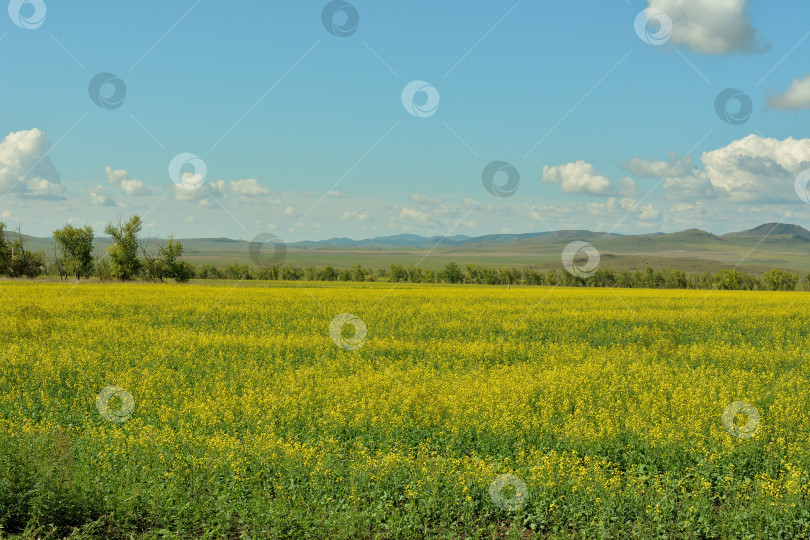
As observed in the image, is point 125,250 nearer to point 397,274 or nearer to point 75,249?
point 75,249

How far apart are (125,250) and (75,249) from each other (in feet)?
25.1

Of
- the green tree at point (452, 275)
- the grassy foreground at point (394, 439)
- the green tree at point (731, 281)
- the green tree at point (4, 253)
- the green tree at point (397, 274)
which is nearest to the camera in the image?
the grassy foreground at point (394, 439)

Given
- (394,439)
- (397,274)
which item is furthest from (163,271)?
(394,439)

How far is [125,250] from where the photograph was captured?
82562mm

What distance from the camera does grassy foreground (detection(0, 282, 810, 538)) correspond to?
315 inches

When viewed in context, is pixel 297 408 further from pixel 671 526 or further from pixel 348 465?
pixel 671 526

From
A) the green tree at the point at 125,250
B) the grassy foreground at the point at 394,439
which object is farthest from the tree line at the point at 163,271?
the grassy foreground at the point at 394,439

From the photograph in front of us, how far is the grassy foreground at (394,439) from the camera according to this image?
8.00 meters

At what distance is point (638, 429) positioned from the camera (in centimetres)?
1102

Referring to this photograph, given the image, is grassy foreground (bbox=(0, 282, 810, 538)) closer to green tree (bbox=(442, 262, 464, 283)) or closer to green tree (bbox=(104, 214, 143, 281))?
green tree (bbox=(104, 214, 143, 281))

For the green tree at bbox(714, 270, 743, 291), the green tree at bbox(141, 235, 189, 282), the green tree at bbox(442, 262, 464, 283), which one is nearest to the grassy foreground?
the green tree at bbox(141, 235, 189, 282)

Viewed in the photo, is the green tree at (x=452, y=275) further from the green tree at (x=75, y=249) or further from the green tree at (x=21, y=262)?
the green tree at (x=21, y=262)

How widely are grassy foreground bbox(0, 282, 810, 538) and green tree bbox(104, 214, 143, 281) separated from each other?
212 ft

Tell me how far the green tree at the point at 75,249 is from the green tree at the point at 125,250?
4171 millimetres
